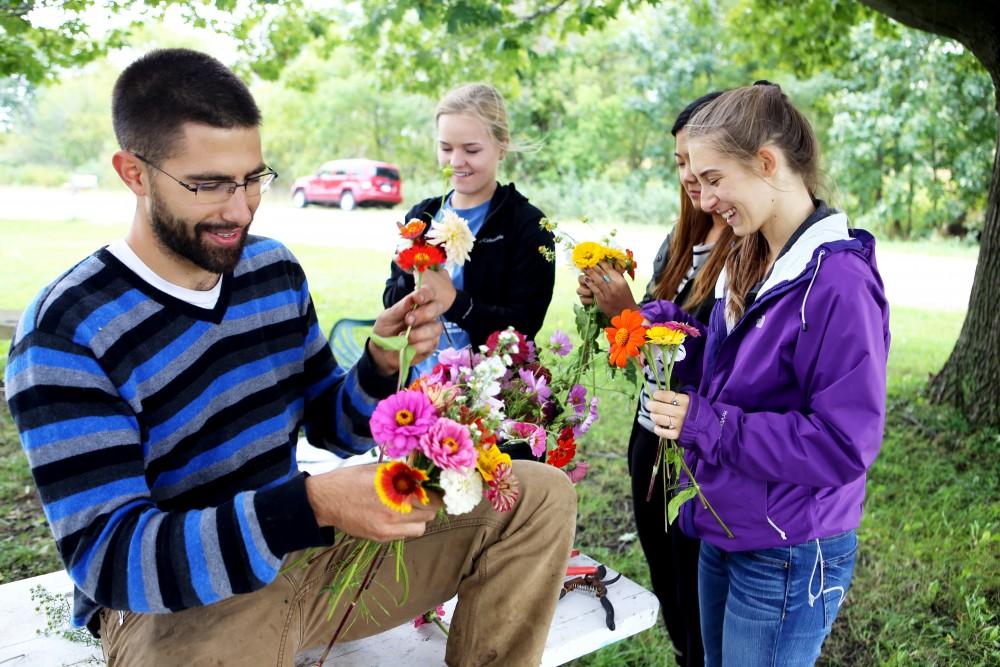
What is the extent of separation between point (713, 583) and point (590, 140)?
22946mm

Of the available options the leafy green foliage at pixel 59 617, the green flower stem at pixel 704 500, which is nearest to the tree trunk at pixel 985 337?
the green flower stem at pixel 704 500

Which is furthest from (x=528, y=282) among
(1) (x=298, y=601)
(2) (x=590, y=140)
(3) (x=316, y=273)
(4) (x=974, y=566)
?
(2) (x=590, y=140)

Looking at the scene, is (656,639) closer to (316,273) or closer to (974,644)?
(974,644)

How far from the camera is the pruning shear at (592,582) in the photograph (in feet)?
7.97

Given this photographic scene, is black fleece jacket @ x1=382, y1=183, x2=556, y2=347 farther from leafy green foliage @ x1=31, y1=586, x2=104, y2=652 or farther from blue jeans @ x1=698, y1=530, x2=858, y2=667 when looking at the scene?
leafy green foliage @ x1=31, y1=586, x2=104, y2=652

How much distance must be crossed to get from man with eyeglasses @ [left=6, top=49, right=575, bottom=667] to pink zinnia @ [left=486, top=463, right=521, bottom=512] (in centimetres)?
13

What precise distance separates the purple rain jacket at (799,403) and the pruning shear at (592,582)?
1.73 feet

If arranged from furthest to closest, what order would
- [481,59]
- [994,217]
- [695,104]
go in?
1. [481,59]
2. [994,217]
3. [695,104]

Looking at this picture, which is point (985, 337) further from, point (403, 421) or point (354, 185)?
point (354, 185)

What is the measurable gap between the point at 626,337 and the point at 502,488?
16.8 inches

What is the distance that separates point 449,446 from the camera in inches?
58.6

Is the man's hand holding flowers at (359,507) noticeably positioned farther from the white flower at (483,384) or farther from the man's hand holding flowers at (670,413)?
the man's hand holding flowers at (670,413)

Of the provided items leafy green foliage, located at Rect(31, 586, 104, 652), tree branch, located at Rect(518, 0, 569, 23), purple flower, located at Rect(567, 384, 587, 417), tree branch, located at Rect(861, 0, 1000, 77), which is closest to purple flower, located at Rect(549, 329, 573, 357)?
purple flower, located at Rect(567, 384, 587, 417)

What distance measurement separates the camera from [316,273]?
38.5 feet
